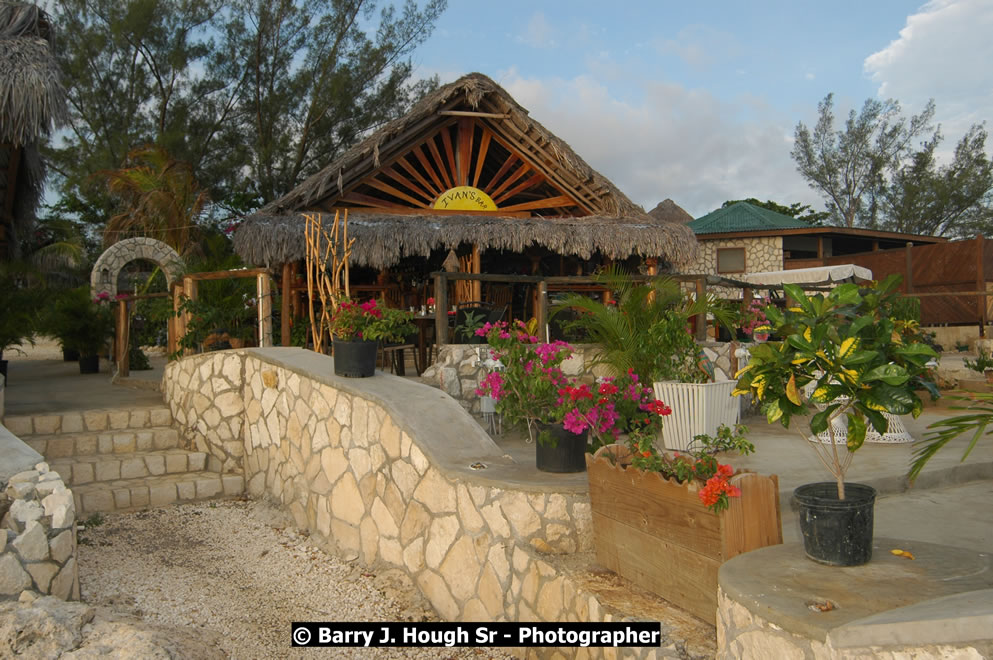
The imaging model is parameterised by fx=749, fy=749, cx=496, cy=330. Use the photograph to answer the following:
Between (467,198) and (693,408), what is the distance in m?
7.60

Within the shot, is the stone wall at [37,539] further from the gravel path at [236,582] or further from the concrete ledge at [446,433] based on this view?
the concrete ledge at [446,433]

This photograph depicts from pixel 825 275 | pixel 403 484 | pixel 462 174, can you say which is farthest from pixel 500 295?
pixel 825 275

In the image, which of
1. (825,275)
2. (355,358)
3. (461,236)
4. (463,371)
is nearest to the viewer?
(355,358)

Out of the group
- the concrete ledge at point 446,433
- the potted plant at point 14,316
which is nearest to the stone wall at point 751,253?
the potted plant at point 14,316

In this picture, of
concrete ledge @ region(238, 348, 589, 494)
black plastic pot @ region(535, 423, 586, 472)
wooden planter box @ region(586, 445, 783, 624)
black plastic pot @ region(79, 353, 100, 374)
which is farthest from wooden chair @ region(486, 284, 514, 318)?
wooden planter box @ region(586, 445, 783, 624)

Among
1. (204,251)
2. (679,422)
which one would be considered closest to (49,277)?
(204,251)

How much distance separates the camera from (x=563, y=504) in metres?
3.78

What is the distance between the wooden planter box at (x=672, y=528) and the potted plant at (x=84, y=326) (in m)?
8.87

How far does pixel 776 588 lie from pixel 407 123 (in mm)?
10145

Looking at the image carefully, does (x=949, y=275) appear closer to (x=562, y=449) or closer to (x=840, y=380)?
(x=562, y=449)

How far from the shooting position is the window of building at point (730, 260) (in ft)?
73.0

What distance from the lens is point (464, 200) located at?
1239 centimetres

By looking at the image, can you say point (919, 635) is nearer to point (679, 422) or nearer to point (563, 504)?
point (563, 504)

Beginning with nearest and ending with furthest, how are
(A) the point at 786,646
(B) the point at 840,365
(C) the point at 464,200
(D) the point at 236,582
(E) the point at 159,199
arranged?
(A) the point at 786,646, (B) the point at 840,365, (D) the point at 236,582, (C) the point at 464,200, (E) the point at 159,199
